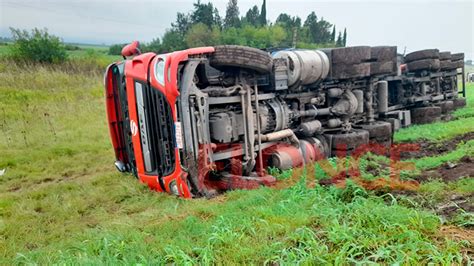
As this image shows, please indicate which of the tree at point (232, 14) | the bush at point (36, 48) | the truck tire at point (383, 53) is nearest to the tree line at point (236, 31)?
the tree at point (232, 14)

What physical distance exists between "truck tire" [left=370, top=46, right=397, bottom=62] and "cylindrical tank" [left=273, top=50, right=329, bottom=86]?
100cm

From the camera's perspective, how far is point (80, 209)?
14.3 ft

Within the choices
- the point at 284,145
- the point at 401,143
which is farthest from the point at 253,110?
the point at 401,143

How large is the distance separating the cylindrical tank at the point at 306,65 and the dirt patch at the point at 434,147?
1695 mm

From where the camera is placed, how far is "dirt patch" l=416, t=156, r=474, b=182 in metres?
3.77

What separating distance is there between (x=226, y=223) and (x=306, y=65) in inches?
124

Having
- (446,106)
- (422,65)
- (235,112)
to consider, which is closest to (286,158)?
(235,112)

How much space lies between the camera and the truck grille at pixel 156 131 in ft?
13.9

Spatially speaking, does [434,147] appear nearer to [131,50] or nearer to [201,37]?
[131,50]

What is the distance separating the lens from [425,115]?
9.31 metres

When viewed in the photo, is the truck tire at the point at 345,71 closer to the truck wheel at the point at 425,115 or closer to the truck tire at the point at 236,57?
the truck tire at the point at 236,57

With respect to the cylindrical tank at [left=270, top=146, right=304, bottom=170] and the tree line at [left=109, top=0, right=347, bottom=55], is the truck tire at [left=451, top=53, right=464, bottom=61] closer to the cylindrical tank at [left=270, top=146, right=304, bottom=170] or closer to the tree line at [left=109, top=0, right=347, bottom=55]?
the cylindrical tank at [left=270, top=146, right=304, bottom=170]

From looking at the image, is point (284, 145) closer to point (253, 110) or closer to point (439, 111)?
point (253, 110)

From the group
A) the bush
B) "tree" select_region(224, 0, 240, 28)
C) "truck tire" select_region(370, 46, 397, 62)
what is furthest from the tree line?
"truck tire" select_region(370, 46, 397, 62)
